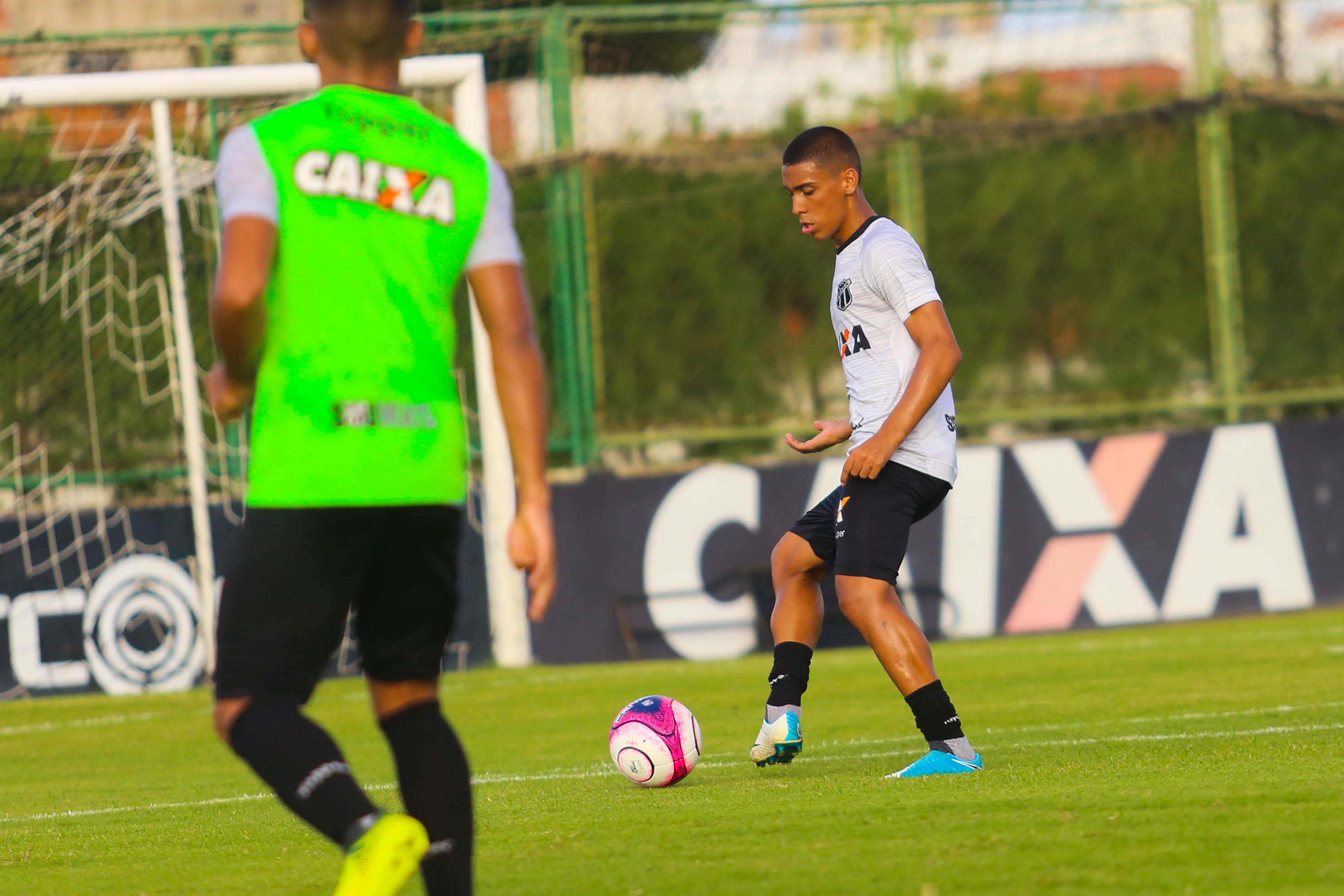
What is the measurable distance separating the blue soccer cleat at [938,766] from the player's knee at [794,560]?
767 millimetres

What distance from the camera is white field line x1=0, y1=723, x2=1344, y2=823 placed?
5.57m

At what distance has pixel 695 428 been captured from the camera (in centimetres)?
1233

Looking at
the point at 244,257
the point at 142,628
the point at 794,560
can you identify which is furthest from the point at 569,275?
the point at 244,257

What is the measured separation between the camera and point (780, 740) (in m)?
5.25

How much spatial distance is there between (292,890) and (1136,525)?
8.51 meters

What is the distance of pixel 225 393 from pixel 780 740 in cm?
271

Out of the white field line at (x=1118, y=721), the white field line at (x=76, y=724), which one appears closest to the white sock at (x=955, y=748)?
the white field line at (x=1118, y=721)

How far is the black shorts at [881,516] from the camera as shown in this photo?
5.11 m

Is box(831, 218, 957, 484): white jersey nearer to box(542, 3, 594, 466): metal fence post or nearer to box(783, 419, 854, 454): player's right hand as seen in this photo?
box(783, 419, 854, 454): player's right hand

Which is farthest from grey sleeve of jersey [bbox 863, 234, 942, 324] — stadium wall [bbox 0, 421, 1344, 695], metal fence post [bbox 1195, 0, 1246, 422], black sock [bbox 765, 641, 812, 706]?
metal fence post [bbox 1195, 0, 1246, 422]

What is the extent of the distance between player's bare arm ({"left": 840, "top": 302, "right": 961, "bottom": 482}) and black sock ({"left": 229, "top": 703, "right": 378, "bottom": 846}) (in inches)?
92.9

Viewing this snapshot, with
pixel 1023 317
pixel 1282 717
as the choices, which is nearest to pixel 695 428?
pixel 1023 317

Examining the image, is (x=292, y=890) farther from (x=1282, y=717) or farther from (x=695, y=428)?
(x=695, y=428)

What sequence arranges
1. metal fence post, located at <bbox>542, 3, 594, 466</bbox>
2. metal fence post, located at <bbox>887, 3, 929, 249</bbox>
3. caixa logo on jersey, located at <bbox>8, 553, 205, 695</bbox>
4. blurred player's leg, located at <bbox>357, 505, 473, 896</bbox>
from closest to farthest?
blurred player's leg, located at <bbox>357, 505, 473, 896</bbox>
caixa logo on jersey, located at <bbox>8, 553, 205, 695</bbox>
metal fence post, located at <bbox>542, 3, 594, 466</bbox>
metal fence post, located at <bbox>887, 3, 929, 249</bbox>
